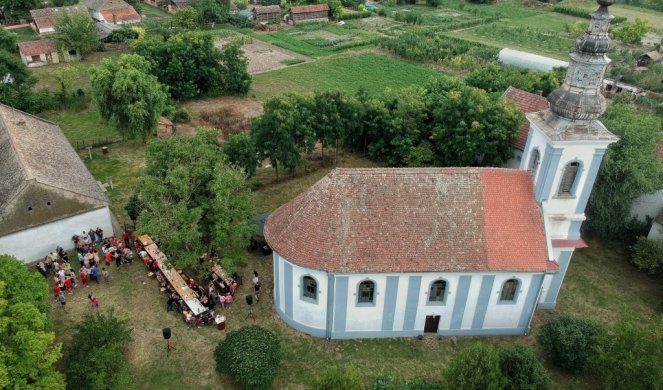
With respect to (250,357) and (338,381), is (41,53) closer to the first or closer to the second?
(250,357)

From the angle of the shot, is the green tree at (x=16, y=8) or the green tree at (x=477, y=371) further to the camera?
the green tree at (x=16, y=8)

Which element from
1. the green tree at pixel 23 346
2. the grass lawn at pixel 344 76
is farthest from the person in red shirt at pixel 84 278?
the grass lawn at pixel 344 76

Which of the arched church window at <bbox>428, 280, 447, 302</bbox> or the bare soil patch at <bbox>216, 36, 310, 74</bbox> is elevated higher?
the arched church window at <bbox>428, 280, 447, 302</bbox>

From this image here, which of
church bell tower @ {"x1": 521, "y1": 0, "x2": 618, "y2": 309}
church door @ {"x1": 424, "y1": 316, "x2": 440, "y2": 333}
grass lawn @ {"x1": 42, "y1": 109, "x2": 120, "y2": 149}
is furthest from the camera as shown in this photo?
grass lawn @ {"x1": 42, "y1": 109, "x2": 120, "y2": 149}

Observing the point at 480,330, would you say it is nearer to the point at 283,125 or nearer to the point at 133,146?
the point at 283,125

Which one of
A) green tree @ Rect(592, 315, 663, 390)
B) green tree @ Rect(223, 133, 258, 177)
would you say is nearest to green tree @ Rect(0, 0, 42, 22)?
green tree @ Rect(223, 133, 258, 177)

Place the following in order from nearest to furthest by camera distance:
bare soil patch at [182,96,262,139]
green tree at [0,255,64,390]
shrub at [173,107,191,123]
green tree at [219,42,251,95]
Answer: green tree at [0,255,64,390] → bare soil patch at [182,96,262,139] → shrub at [173,107,191,123] → green tree at [219,42,251,95]

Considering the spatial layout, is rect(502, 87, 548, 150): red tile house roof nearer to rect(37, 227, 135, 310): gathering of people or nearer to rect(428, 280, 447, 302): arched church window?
rect(428, 280, 447, 302): arched church window

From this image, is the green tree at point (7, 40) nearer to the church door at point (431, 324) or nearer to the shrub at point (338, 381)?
the church door at point (431, 324)
